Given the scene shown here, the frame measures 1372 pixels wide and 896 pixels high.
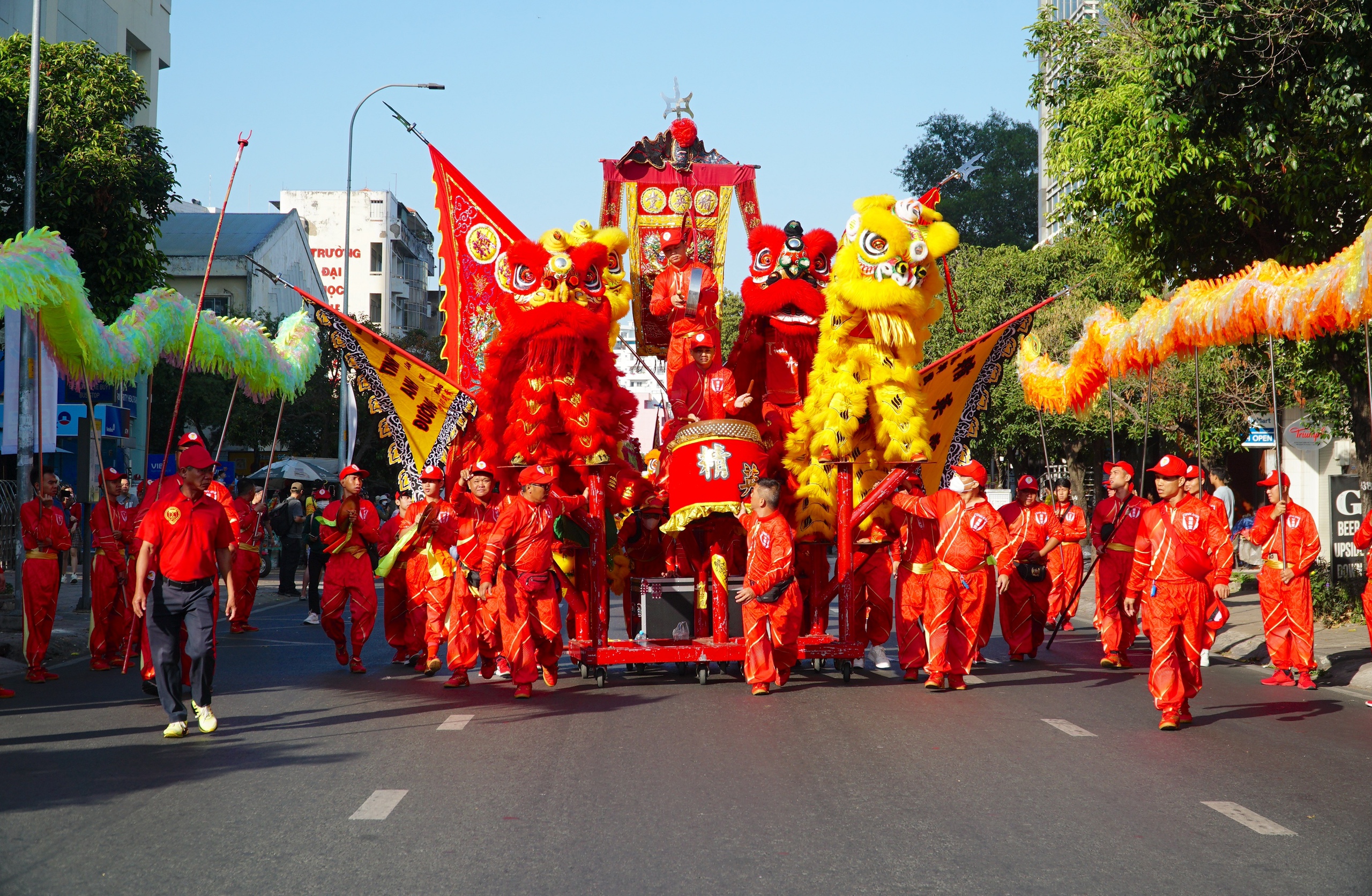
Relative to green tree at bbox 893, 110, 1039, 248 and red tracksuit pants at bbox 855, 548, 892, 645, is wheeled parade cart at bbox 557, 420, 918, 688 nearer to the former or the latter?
red tracksuit pants at bbox 855, 548, 892, 645

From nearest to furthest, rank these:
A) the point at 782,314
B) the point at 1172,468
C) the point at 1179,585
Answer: the point at 1179,585 < the point at 1172,468 < the point at 782,314

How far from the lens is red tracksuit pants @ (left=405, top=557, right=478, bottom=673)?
10.1 meters

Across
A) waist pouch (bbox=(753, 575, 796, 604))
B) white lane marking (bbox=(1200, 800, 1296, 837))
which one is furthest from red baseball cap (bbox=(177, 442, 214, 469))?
white lane marking (bbox=(1200, 800, 1296, 837))

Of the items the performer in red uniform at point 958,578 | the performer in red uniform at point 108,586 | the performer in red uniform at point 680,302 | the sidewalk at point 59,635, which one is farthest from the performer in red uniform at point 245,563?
the performer in red uniform at point 958,578

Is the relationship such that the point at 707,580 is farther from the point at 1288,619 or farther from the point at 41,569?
the point at 41,569

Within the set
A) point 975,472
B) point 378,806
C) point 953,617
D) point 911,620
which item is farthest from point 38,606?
point 975,472

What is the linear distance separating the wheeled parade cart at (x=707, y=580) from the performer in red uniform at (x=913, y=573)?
26 centimetres

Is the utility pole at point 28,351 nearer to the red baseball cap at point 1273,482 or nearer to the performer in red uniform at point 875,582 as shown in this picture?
the performer in red uniform at point 875,582

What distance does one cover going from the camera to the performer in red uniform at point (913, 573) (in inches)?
396

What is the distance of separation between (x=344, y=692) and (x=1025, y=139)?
50.6m

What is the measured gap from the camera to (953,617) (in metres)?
9.69

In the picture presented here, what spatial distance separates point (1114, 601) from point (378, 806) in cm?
795

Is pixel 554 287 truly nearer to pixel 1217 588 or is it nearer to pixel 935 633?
pixel 935 633

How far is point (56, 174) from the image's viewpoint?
57.4 feet
